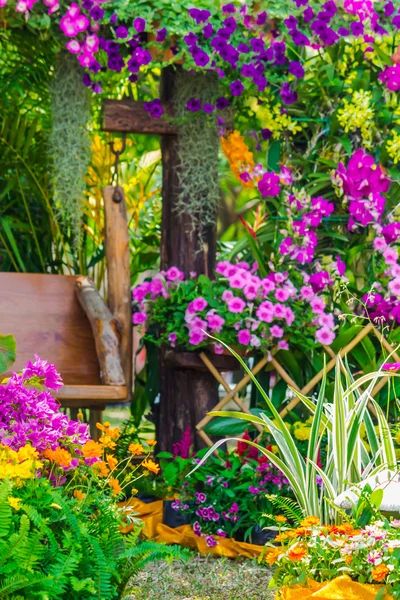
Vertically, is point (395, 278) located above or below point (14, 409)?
above

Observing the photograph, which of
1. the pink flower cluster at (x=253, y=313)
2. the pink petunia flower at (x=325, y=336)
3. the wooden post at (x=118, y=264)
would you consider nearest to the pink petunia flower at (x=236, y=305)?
the pink flower cluster at (x=253, y=313)

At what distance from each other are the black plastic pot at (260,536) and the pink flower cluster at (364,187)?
4.36ft

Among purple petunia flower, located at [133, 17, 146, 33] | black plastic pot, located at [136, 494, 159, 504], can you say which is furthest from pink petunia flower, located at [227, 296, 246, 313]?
purple petunia flower, located at [133, 17, 146, 33]

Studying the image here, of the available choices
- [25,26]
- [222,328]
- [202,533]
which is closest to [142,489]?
[202,533]

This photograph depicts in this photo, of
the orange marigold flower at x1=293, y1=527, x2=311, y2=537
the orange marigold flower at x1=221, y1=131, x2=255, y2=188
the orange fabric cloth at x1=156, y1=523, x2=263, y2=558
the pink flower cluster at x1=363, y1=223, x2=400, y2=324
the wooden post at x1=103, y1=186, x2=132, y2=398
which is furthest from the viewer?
the orange marigold flower at x1=221, y1=131, x2=255, y2=188

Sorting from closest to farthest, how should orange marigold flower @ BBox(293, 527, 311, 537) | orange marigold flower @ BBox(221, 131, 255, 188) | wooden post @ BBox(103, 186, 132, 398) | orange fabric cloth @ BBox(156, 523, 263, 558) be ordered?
orange marigold flower @ BBox(293, 527, 311, 537) < orange fabric cloth @ BBox(156, 523, 263, 558) < wooden post @ BBox(103, 186, 132, 398) < orange marigold flower @ BBox(221, 131, 255, 188)

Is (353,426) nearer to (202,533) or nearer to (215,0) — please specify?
(202,533)

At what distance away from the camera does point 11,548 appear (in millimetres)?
1943

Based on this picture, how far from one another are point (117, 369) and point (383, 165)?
1523 millimetres

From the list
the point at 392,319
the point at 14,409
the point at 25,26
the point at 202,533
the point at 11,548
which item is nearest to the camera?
the point at 11,548

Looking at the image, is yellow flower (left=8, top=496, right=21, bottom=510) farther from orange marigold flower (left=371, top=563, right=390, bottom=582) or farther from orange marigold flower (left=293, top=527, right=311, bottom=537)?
orange marigold flower (left=371, top=563, right=390, bottom=582)

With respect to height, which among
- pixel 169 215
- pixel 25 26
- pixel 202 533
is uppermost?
pixel 25 26

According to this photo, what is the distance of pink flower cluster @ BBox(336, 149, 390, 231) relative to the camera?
3727 mm

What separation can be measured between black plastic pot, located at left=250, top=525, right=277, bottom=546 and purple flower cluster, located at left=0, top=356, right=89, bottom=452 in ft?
3.45
